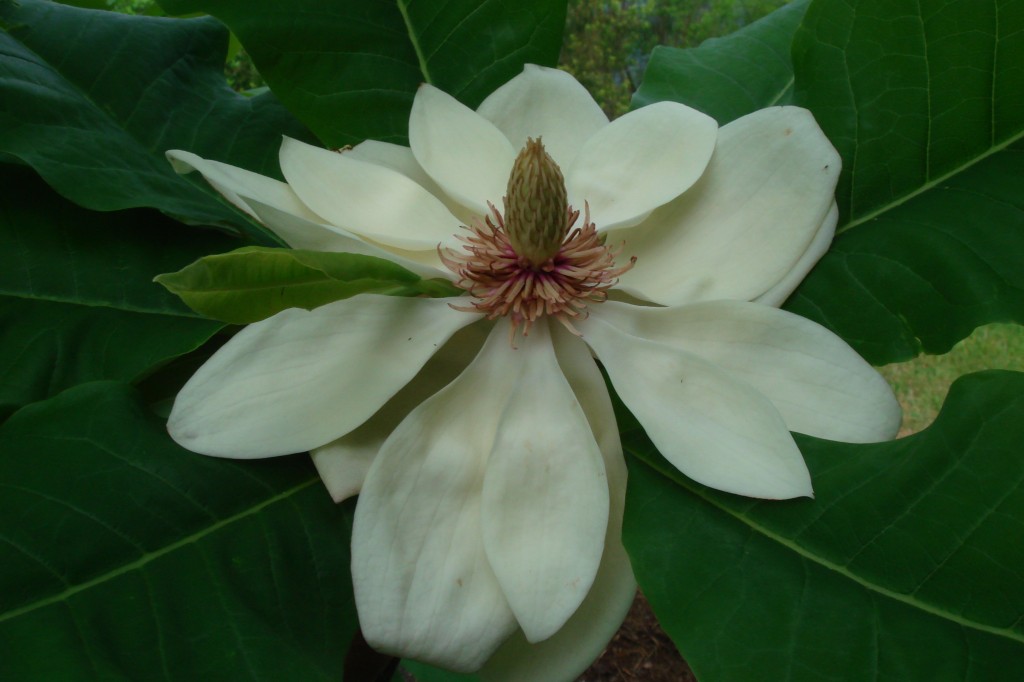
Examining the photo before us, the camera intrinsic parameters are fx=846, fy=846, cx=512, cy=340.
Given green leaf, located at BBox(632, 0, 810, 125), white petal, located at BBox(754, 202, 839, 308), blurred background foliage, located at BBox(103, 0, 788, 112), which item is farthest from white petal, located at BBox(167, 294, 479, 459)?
blurred background foliage, located at BBox(103, 0, 788, 112)

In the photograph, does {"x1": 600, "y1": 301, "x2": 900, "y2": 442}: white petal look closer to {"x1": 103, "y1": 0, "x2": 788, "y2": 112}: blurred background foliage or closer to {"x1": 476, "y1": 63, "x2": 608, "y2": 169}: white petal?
{"x1": 476, "y1": 63, "x2": 608, "y2": 169}: white petal

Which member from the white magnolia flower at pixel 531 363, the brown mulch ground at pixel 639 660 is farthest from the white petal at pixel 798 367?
the brown mulch ground at pixel 639 660

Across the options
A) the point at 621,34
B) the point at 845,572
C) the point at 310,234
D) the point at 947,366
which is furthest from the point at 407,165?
the point at 621,34

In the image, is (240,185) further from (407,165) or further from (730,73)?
(730,73)

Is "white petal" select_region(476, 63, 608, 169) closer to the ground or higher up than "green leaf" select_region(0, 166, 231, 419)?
higher up

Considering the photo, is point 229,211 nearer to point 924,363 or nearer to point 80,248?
point 80,248

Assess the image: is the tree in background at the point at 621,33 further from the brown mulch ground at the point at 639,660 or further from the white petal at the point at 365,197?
the white petal at the point at 365,197

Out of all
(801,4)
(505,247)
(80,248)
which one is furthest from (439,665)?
(801,4)
